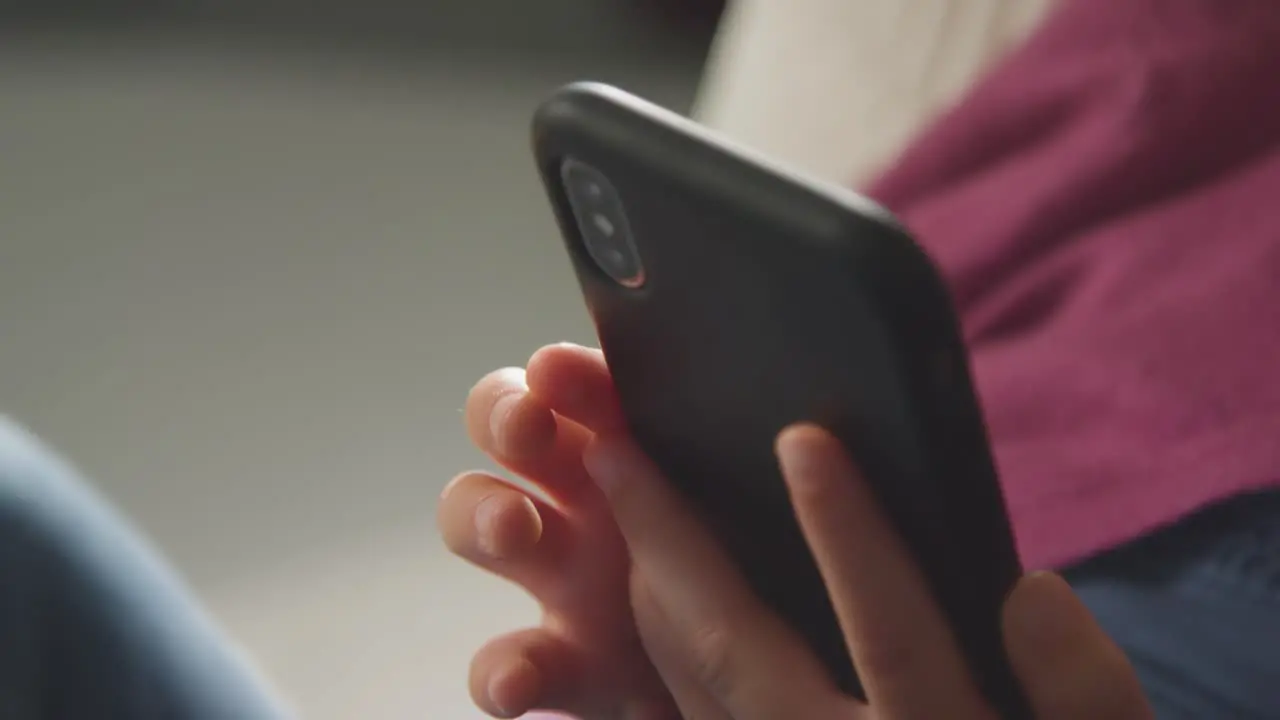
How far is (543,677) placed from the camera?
0.38 metres

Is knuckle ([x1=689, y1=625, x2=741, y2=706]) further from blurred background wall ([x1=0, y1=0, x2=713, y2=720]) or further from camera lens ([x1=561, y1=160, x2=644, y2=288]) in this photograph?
blurred background wall ([x1=0, y1=0, x2=713, y2=720])

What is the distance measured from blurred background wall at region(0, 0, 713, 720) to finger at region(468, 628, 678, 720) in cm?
57

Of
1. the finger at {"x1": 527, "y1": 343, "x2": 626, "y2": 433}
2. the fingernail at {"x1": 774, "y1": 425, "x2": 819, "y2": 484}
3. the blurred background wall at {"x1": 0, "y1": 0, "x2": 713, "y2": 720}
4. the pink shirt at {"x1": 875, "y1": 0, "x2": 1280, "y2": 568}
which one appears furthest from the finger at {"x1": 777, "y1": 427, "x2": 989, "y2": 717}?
the blurred background wall at {"x1": 0, "y1": 0, "x2": 713, "y2": 720}

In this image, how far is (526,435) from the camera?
1.18ft

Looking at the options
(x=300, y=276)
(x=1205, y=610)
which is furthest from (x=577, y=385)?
(x=300, y=276)

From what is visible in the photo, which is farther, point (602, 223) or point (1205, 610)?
point (1205, 610)

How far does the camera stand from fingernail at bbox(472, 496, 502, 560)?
37 centimetres

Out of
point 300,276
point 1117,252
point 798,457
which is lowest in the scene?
point 300,276

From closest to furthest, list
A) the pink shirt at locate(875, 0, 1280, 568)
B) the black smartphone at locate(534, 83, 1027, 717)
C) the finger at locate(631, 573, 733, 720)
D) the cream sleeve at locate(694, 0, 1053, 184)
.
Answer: the black smartphone at locate(534, 83, 1027, 717) < the finger at locate(631, 573, 733, 720) < the pink shirt at locate(875, 0, 1280, 568) < the cream sleeve at locate(694, 0, 1053, 184)

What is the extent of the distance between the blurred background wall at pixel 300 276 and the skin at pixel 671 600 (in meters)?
0.59

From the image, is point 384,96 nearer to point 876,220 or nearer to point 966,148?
point 966,148

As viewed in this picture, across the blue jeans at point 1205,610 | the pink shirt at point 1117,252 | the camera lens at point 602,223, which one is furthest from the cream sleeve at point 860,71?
the camera lens at point 602,223

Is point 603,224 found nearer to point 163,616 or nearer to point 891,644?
point 891,644

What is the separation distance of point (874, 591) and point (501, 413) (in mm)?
140
